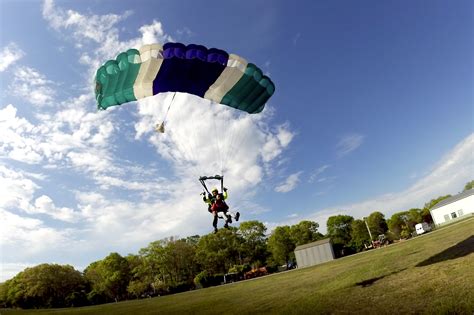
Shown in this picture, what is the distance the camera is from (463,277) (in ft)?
31.5

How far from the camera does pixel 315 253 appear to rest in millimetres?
45500

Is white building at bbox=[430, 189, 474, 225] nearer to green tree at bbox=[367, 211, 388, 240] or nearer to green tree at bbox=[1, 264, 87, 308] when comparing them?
green tree at bbox=[367, 211, 388, 240]

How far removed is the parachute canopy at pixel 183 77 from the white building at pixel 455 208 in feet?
195

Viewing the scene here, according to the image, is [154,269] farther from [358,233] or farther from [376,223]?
[376,223]

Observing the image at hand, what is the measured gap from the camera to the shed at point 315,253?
44.1 meters

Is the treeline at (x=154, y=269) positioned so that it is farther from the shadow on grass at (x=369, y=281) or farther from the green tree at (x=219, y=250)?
the shadow on grass at (x=369, y=281)

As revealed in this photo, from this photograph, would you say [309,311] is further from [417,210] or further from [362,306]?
[417,210]

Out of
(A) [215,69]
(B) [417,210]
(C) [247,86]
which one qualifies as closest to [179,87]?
(A) [215,69]

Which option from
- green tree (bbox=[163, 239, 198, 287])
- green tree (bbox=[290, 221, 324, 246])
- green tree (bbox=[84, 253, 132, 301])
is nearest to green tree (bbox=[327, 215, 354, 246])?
green tree (bbox=[290, 221, 324, 246])

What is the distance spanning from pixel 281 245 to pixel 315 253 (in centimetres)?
2347

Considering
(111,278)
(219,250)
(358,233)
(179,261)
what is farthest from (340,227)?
(111,278)

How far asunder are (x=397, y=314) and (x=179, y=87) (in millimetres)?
11934

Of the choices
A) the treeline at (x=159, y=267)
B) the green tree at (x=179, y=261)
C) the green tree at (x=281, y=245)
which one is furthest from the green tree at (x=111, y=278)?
the green tree at (x=281, y=245)

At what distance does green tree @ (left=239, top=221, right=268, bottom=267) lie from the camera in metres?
68.1
